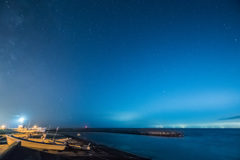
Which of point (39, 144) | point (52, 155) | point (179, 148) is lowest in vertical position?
point (179, 148)

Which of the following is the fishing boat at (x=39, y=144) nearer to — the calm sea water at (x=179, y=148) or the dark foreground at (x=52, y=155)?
the dark foreground at (x=52, y=155)

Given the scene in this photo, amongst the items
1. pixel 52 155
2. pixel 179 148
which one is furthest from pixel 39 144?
pixel 179 148

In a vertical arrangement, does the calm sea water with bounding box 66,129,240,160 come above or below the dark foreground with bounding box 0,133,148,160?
below

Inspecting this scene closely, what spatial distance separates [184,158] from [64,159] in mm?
26633

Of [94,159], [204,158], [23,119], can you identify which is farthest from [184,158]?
[23,119]

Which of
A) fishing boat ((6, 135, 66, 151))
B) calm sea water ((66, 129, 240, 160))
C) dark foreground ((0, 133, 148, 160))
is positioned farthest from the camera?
calm sea water ((66, 129, 240, 160))

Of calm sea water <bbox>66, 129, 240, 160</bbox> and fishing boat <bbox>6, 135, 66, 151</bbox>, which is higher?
fishing boat <bbox>6, 135, 66, 151</bbox>

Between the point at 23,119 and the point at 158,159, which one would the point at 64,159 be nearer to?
the point at 158,159

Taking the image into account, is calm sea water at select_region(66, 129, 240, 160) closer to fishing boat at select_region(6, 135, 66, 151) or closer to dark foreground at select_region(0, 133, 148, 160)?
dark foreground at select_region(0, 133, 148, 160)

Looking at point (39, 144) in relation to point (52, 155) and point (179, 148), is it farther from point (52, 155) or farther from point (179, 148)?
point (179, 148)

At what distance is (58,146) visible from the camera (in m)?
24.2

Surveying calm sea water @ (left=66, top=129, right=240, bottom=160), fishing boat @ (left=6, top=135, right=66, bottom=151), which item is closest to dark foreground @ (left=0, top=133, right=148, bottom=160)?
fishing boat @ (left=6, top=135, right=66, bottom=151)

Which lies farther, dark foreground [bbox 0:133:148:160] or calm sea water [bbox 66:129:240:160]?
calm sea water [bbox 66:129:240:160]

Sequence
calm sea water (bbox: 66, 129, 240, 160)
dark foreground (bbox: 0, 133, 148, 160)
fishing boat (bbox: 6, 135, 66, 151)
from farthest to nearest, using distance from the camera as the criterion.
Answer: calm sea water (bbox: 66, 129, 240, 160), fishing boat (bbox: 6, 135, 66, 151), dark foreground (bbox: 0, 133, 148, 160)
